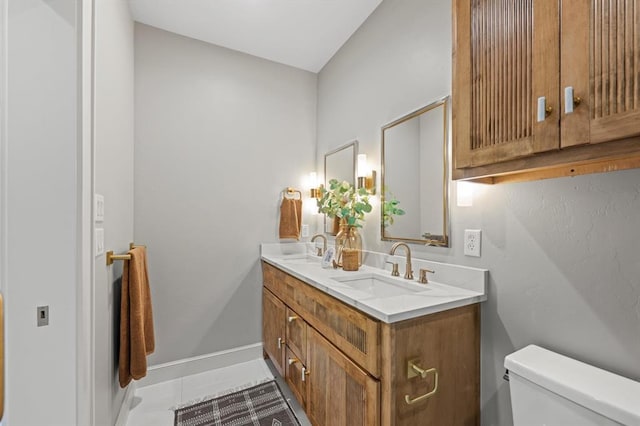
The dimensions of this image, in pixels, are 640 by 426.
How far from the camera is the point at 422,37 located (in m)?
1.54

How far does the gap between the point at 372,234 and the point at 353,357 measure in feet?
3.04

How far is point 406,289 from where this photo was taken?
4.74 feet

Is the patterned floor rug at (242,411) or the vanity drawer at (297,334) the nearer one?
the vanity drawer at (297,334)

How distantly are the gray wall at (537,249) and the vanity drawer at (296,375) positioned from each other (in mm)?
878

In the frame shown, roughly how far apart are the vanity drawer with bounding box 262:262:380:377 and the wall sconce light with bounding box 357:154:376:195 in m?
0.81

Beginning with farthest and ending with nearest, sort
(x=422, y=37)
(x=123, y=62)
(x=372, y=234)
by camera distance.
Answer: (x=372, y=234) → (x=123, y=62) → (x=422, y=37)

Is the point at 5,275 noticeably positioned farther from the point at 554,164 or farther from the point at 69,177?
the point at 554,164

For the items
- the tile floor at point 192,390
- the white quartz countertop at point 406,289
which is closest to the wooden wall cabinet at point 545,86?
the white quartz countertop at point 406,289

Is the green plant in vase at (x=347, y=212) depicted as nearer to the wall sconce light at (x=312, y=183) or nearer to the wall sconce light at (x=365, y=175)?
the wall sconce light at (x=365, y=175)

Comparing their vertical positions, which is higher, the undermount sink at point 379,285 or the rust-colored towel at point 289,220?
the rust-colored towel at point 289,220

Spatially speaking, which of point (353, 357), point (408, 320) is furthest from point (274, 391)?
point (408, 320)

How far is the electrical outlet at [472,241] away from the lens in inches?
50.1

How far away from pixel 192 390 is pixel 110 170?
1624 mm

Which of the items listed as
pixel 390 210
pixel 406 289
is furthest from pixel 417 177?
pixel 406 289
